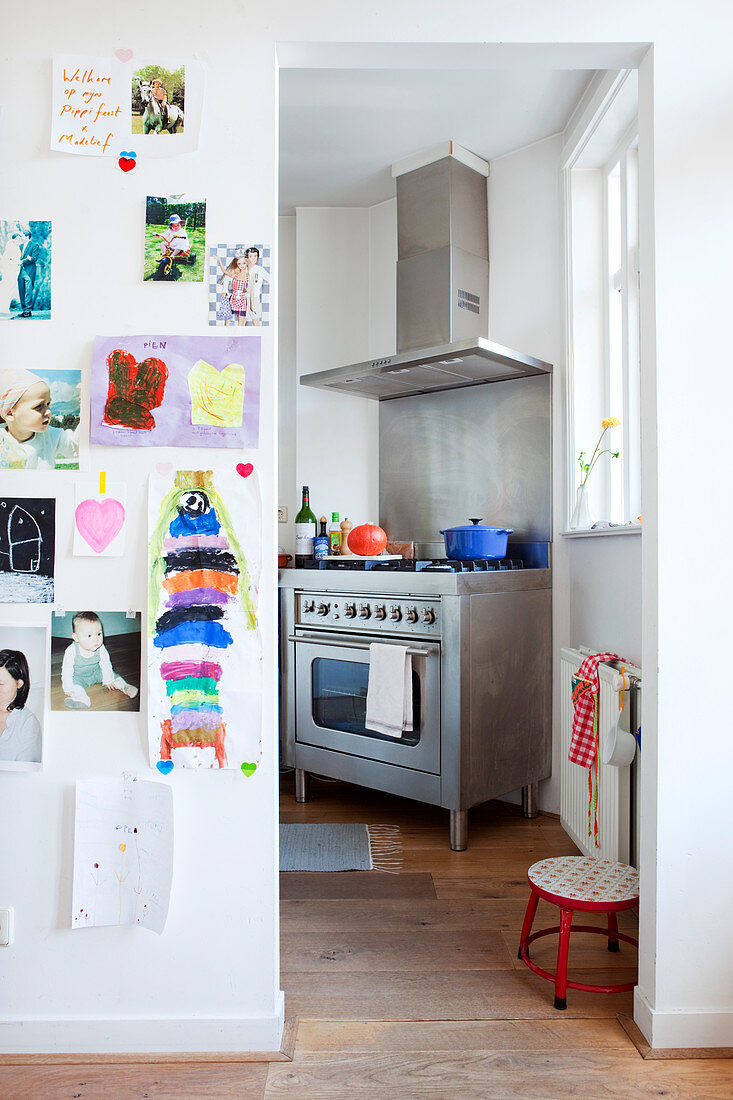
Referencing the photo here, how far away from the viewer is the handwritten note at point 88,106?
167 cm

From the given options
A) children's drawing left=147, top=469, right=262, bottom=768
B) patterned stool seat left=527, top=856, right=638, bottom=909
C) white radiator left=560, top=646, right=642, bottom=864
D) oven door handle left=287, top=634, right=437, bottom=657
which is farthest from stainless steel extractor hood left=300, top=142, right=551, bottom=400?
patterned stool seat left=527, top=856, right=638, bottom=909

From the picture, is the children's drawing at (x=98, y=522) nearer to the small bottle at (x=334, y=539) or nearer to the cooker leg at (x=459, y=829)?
the cooker leg at (x=459, y=829)

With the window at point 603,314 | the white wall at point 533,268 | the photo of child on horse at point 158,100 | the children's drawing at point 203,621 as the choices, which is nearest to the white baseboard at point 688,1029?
the children's drawing at point 203,621

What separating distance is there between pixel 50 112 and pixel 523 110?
193cm

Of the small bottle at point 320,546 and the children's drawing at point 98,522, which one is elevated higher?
the children's drawing at point 98,522

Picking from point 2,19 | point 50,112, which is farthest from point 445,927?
point 2,19

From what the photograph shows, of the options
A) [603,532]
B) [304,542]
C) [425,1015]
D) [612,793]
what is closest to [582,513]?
[603,532]

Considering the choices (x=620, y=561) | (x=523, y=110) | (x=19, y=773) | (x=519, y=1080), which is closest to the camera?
(x=519, y=1080)

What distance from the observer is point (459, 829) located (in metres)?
2.78

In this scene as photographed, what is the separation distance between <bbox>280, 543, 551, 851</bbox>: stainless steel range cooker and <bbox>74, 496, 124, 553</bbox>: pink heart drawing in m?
1.34

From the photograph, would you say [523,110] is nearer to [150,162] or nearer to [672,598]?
[150,162]

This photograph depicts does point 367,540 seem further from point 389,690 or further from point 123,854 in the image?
point 123,854

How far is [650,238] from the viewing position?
5.71 feet

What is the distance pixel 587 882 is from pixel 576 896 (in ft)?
0.32
